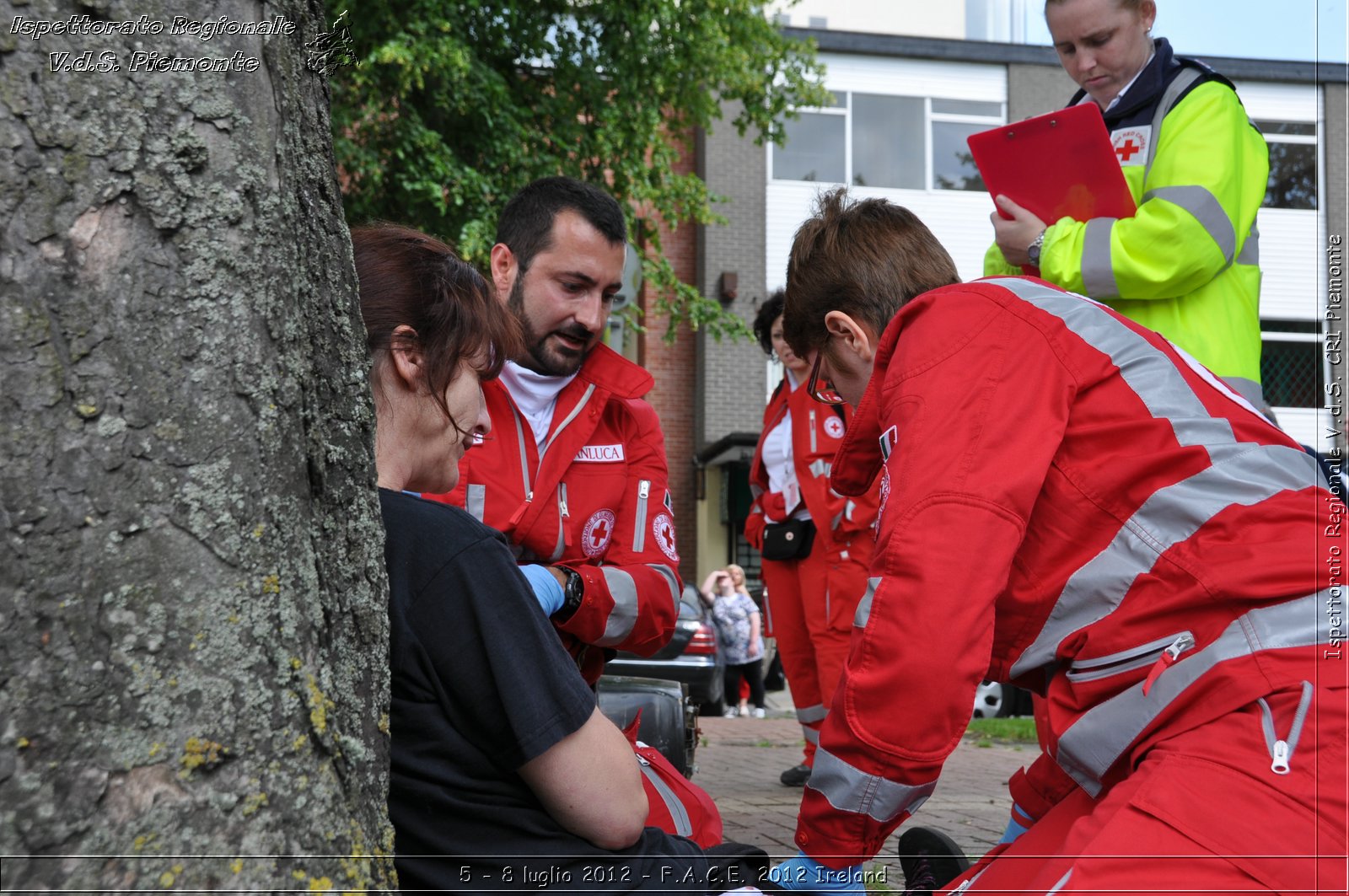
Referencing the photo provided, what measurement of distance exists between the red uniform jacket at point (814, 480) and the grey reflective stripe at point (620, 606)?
7.43ft

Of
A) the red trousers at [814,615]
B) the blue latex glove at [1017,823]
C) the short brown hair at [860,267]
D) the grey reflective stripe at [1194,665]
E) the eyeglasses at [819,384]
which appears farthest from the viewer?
the red trousers at [814,615]

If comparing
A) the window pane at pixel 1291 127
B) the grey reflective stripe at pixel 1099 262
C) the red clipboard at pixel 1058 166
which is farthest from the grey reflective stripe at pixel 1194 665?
the window pane at pixel 1291 127

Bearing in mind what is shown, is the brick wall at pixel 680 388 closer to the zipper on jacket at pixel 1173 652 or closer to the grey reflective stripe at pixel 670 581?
the grey reflective stripe at pixel 670 581

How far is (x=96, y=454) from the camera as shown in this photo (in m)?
1.32

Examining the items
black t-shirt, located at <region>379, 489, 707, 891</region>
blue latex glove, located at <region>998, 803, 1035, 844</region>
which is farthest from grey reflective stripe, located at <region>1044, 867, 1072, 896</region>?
blue latex glove, located at <region>998, 803, 1035, 844</region>

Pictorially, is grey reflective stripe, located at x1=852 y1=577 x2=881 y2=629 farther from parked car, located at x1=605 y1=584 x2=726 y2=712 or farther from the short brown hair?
parked car, located at x1=605 y1=584 x2=726 y2=712

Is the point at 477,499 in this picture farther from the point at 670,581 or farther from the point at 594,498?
the point at 670,581

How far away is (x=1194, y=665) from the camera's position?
182 centimetres

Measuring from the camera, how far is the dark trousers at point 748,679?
48.6 ft

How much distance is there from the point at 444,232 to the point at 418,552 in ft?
34.5

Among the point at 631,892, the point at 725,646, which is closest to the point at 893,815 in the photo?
the point at 631,892

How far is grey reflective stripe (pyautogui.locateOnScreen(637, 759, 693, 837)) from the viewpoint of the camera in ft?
7.84

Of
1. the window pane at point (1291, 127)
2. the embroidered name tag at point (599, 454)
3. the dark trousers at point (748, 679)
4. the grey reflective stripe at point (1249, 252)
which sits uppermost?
the window pane at point (1291, 127)

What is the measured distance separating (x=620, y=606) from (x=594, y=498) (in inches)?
15.6
